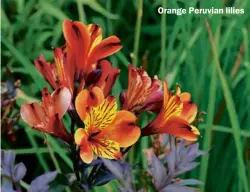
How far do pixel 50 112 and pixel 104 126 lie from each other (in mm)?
48

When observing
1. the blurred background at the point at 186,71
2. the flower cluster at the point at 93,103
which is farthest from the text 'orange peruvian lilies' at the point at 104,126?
the blurred background at the point at 186,71

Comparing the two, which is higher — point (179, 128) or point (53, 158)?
point (179, 128)

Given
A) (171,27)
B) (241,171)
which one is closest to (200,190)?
(241,171)

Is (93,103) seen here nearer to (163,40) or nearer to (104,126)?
(104,126)

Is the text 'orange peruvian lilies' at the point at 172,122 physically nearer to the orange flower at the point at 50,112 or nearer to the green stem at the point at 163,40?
the orange flower at the point at 50,112

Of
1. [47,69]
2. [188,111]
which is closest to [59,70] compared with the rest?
[47,69]

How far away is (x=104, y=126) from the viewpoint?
51 cm

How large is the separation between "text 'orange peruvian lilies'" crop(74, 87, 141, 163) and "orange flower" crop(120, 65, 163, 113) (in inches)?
0.5

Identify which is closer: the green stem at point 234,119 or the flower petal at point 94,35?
the flower petal at point 94,35

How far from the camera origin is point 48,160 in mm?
763

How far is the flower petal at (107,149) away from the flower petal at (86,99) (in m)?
0.03

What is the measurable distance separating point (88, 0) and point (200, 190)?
0.89ft

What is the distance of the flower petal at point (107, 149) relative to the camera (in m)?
0.50

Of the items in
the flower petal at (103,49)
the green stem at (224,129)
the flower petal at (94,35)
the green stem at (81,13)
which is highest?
the flower petal at (94,35)
